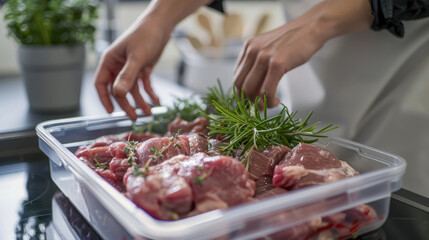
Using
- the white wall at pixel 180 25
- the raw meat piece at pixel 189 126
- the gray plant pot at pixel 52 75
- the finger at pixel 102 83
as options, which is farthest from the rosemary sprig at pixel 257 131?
the white wall at pixel 180 25

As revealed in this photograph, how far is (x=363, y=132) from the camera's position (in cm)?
126

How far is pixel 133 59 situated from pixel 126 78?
59mm

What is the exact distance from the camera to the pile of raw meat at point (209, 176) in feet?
1.94

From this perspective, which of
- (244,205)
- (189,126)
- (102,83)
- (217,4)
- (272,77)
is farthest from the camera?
(217,4)

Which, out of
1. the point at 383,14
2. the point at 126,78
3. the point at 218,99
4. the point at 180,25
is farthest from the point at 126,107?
the point at 180,25

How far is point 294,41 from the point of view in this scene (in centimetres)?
92

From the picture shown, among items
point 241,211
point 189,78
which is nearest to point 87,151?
point 241,211

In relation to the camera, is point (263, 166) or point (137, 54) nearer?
point (263, 166)

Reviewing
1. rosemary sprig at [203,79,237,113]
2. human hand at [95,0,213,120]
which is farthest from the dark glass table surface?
rosemary sprig at [203,79,237,113]

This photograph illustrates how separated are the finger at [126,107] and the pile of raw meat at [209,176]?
0.21m

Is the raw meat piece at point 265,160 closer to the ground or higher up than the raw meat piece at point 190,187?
closer to the ground

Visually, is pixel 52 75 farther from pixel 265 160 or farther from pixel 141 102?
pixel 265 160

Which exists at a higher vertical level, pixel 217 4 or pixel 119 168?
pixel 217 4

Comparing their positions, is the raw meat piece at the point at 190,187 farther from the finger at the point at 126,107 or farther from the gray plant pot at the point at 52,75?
the gray plant pot at the point at 52,75
